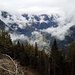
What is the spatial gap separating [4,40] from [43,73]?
17.1m

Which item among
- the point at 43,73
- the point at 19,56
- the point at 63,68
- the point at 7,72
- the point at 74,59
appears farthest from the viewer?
the point at 19,56

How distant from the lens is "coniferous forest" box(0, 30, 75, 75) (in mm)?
82875

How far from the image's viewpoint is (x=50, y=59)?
87.0m

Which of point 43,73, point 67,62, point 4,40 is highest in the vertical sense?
point 4,40

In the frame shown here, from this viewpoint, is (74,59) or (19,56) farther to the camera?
(19,56)

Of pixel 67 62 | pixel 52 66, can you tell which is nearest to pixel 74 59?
pixel 67 62

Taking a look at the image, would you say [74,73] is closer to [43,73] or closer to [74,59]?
[74,59]

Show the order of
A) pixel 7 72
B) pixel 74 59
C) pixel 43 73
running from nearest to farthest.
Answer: pixel 7 72, pixel 74 59, pixel 43 73

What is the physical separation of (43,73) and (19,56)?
39.1 feet

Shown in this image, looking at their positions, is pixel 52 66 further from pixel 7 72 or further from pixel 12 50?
pixel 7 72

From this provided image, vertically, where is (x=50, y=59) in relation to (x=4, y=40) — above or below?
below

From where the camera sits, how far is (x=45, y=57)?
92.7 metres

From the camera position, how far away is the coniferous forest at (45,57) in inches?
3263

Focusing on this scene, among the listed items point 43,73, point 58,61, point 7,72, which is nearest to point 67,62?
point 58,61
